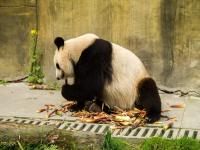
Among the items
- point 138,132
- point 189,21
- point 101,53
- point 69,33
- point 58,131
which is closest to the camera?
point 58,131

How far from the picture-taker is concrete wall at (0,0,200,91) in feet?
28.8

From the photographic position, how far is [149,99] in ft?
25.6

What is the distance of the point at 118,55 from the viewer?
26.6 feet

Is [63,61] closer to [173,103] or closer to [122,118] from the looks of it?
[122,118]

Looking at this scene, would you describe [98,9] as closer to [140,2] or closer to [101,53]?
[140,2]

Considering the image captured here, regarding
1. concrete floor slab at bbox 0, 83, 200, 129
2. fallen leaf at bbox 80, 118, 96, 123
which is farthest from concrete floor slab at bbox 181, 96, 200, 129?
fallen leaf at bbox 80, 118, 96, 123

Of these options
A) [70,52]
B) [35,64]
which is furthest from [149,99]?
[35,64]

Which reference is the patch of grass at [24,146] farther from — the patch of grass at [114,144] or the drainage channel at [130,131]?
the drainage channel at [130,131]

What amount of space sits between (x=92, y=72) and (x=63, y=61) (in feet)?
1.63

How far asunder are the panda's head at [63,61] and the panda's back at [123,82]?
57cm

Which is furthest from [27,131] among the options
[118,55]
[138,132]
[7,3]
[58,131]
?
[7,3]

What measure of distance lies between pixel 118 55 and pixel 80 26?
A: 4.47 feet

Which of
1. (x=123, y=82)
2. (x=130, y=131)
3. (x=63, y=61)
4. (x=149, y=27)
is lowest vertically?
(x=130, y=131)

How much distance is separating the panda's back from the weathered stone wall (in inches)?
84.2
